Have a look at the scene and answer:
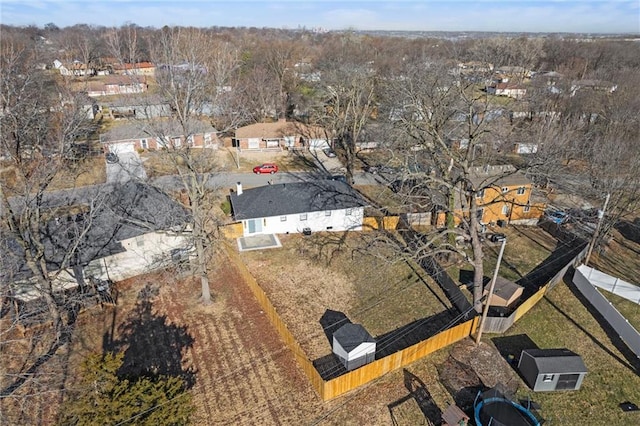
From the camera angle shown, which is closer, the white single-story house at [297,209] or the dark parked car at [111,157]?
the white single-story house at [297,209]

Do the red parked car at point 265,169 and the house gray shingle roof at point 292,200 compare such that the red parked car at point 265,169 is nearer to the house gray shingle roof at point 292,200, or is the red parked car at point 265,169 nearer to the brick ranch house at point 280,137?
the brick ranch house at point 280,137

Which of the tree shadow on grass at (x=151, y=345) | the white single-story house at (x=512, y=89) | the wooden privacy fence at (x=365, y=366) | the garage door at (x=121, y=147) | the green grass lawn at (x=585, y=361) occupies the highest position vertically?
the white single-story house at (x=512, y=89)

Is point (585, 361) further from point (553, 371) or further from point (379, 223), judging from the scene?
point (379, 223)

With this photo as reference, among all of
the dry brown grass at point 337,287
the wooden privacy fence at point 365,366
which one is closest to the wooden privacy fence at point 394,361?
the wooden privacy fence at point 365,366

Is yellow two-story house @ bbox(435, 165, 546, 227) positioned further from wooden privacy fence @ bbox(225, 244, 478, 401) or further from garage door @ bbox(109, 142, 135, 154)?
garage door @ bbox(109, 142, 135, 154)

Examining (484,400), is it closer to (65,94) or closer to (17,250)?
(17,250)

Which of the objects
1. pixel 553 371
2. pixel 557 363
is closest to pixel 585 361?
pixel 557 363
